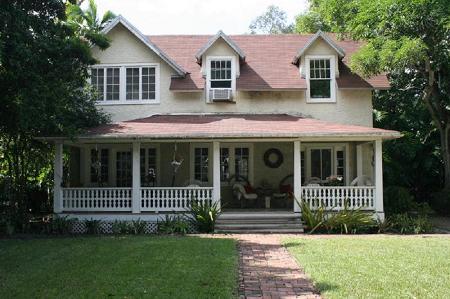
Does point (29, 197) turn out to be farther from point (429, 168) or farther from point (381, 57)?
point (429, 168)

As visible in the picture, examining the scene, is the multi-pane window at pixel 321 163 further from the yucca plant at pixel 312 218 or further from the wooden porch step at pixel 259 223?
the yucca plant at pixel 312 218

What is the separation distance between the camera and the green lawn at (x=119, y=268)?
8.60m

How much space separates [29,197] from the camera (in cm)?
2212

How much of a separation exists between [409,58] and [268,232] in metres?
8.19

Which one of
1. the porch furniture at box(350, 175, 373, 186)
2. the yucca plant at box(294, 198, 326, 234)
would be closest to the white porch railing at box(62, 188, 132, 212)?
the yucca plant at box(294, 198, 326, 234)

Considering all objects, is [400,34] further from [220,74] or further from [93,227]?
[93,227]

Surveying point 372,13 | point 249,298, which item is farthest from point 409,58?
point 249,298

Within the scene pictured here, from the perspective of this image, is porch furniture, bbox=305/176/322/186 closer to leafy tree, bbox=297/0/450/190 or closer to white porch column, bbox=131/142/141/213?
leafy tree, bbox=297/0/450/190

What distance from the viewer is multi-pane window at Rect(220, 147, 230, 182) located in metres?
21.7

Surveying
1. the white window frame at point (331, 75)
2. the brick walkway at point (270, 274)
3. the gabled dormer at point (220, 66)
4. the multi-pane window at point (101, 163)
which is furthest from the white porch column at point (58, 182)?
the white window frame at point (331, 75)

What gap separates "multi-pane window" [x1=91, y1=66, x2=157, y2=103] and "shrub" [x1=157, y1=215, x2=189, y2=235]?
19.4ft

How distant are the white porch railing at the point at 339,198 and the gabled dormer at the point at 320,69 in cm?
471

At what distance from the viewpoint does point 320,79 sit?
70.4ft

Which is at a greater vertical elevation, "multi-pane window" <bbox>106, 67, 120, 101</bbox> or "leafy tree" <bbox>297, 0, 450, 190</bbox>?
"leafy tree" <bbox>297, 0, 450, 190</bbox>
